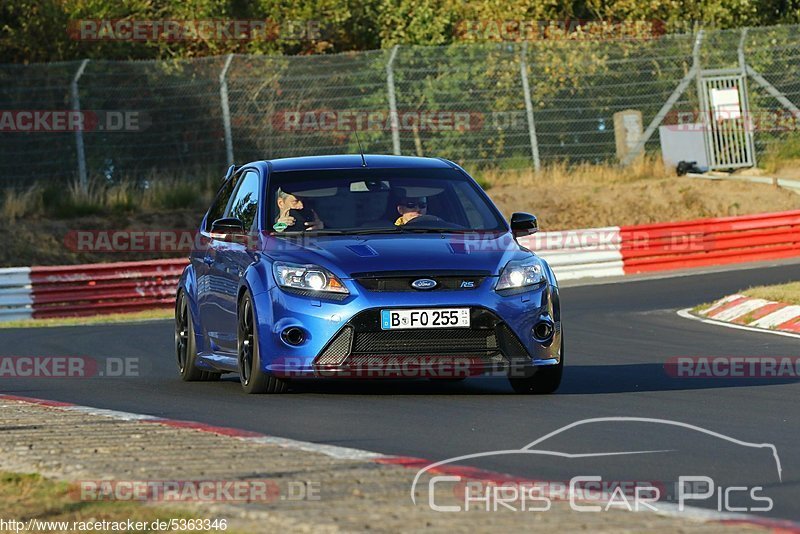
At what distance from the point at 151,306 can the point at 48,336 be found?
675 centimetres

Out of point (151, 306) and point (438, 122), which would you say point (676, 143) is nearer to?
point (438, 122)

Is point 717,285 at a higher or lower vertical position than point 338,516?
lower

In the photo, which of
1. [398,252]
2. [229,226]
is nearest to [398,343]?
[398,252]

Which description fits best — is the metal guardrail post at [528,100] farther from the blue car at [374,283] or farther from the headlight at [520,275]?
the headlight at [520,275]

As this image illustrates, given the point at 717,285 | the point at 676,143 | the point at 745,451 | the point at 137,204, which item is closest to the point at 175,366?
the point at 745,451

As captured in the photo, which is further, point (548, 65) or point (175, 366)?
point (548, 65)

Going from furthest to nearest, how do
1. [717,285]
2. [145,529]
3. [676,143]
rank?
[676,143]
[717,285]
[145,529]

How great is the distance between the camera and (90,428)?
8.56m

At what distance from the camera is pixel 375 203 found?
11.3 metres

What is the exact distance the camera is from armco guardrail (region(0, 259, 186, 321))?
24.8m

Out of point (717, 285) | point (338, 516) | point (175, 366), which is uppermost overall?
point (338, 516)

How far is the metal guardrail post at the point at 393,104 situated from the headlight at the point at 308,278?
20.4 metres

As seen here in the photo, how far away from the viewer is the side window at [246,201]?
1158cm

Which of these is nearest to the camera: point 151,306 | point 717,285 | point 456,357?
point 456,357
